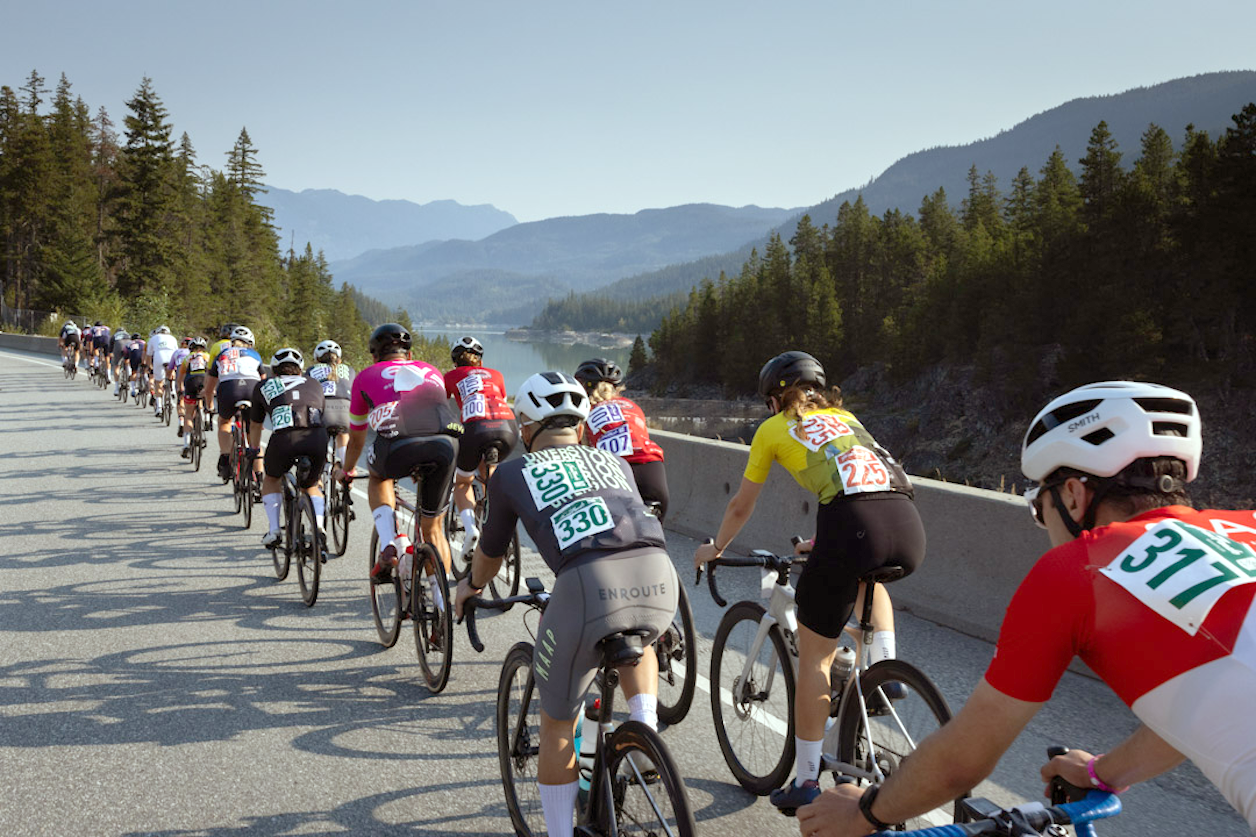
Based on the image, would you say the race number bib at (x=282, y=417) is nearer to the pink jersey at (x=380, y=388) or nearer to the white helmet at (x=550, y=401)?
the pink jersey at (x=380, y=388)

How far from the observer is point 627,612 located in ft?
10.2

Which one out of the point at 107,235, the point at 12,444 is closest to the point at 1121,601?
the point at 12,444

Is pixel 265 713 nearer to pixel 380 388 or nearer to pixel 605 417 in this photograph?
pixel 380 388

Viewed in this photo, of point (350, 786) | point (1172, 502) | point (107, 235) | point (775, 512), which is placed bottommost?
point (350, 786)

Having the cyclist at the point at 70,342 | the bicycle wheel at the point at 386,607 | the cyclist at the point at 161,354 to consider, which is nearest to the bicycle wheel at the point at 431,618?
the bicycle wheel at the point at 386,607

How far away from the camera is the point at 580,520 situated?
126 inches

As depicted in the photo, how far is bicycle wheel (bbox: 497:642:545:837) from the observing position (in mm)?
3781

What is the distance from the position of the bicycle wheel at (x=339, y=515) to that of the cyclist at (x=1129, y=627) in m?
7.70

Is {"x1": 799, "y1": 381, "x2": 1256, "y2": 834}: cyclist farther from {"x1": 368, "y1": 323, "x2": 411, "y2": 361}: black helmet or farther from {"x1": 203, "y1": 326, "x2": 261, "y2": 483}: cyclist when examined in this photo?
{"x1": 203, "y1": 326, "x2": 261, "y2": 483}: cyclist

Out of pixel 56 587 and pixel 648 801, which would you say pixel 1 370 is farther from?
pixel 648 801

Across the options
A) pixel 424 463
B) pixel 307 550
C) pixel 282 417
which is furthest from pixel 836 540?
pixel 282 417

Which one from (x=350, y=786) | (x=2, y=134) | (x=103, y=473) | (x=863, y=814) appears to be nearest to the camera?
(x=863, y=814)

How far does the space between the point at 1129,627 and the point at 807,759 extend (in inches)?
90.1

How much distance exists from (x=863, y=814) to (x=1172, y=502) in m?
0.96
